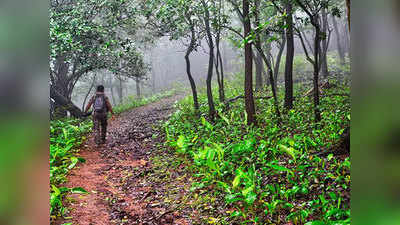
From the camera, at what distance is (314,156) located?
2434 millimetres

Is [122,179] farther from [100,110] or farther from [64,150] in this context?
[100,110]

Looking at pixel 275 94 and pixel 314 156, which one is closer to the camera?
pixel 314 156

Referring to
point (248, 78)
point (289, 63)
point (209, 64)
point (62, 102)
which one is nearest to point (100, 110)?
point (62, 102)

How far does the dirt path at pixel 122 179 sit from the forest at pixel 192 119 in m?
0.01

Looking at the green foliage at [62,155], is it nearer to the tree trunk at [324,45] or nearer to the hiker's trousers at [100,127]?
the hiker's trousers at [100,127]

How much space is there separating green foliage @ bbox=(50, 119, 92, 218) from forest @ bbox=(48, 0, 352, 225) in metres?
0.01

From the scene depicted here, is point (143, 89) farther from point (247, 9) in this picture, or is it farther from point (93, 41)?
point (247, 9)

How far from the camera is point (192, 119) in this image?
3.31 m

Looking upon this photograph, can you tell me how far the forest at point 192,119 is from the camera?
221 cm

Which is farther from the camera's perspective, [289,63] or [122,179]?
[289,63]

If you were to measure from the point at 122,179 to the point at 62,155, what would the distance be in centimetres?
74
